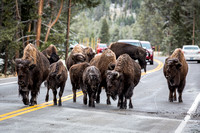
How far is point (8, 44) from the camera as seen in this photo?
1159 inches

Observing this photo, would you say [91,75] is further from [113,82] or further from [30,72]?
[30,72]

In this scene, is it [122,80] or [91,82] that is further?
[91,82]

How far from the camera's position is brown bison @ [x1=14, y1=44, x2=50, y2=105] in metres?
11.3

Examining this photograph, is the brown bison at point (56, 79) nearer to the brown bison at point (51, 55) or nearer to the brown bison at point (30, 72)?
the brown bison at point (30, 72)

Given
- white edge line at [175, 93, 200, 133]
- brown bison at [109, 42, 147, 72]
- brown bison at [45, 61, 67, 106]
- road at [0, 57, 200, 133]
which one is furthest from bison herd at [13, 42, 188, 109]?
brown bison at [109, 42, 147, 72]

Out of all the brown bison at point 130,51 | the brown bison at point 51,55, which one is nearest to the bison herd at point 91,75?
the brown bison at point 51,55

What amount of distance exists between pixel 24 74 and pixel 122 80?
274 cm

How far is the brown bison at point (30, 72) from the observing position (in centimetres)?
1130

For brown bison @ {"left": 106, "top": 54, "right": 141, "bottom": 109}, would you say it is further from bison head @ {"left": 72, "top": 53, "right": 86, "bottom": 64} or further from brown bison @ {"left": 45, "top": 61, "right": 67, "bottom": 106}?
bison head @ {"left": 72, "top": 53, "right": 86, "bottom": 64}

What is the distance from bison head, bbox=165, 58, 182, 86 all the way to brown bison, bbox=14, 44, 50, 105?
4.18 meters

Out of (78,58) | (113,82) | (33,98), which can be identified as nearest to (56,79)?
(33,98)

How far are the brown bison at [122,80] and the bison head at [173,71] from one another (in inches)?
89.8

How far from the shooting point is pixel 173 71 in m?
14.2

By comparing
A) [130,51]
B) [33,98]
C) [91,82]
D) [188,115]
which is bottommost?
[188,115]
